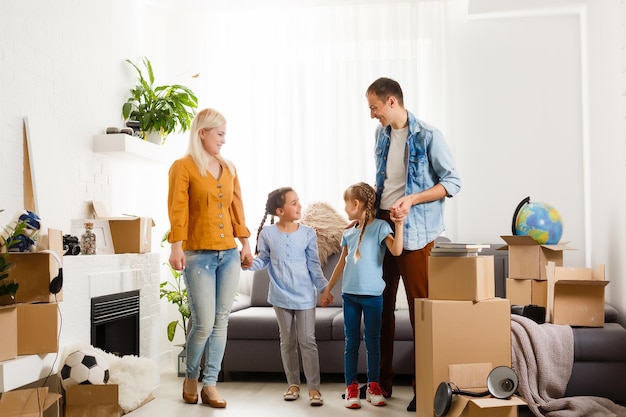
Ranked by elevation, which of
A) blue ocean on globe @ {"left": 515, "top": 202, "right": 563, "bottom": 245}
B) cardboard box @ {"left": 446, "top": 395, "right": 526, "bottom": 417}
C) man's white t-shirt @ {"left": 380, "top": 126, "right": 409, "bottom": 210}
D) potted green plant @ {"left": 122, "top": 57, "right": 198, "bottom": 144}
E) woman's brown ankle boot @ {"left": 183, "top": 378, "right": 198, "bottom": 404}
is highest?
potted green plant @ {"left": 122, "top": 57, "right": 198, "bottom": 144}

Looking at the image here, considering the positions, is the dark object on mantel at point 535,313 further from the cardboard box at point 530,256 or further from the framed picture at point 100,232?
the framed picture at point 100,232

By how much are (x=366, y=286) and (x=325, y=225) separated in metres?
1.48

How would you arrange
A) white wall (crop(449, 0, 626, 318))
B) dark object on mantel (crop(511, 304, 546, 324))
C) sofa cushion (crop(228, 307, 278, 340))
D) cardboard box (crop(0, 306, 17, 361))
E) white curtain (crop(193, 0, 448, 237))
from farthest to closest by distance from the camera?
white curtain (crop(193, 0, 448, 237))
white wall (crop(449, 0, 626, 318))
sofa cushion (crop(228, 307, 278, 340))
dark object on mantel (crop(511, 304, 546, 324))
cardboard box (crop(0, 306, 17, 361))

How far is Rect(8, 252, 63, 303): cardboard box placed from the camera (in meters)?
2.90

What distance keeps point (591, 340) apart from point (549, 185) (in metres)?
1.96

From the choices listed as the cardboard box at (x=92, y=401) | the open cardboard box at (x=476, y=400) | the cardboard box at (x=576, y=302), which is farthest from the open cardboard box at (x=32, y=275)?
the cardboard box at (x=576, y=302)

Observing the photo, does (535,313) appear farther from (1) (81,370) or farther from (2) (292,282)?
(1) (81,370)

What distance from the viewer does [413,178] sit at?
3.28 m

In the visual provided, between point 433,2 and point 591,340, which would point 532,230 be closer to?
point 591,340

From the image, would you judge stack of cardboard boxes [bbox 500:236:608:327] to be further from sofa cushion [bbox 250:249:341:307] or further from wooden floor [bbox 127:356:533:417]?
sofa cushion [bbox 250:249:341:307]

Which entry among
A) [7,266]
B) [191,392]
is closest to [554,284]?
[191,392]

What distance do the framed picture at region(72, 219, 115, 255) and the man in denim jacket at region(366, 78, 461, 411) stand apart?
165 centimetres

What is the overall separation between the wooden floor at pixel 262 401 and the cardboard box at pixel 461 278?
720 millimetres

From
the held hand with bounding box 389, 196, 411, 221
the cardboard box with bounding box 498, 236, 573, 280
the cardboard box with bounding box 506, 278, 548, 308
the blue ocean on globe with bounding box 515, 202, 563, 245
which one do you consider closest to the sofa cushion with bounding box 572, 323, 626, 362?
the cardboard box with bounding box 506, 278, 548, 308
